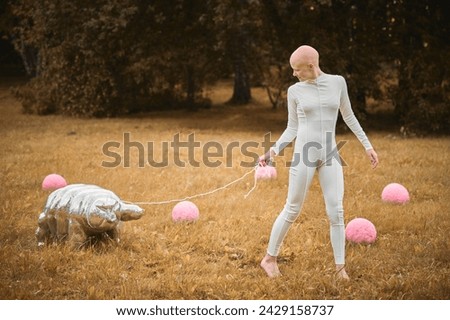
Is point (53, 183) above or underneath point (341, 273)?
underneath

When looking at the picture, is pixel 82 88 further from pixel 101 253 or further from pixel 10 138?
pixel 101 253

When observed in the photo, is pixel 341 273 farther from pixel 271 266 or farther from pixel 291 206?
pixel 291 206

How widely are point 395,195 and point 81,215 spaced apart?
4.62 metres

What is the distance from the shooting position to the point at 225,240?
20.4ft

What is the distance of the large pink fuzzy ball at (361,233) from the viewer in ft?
19.8

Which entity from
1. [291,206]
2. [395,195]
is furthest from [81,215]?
[395,195]

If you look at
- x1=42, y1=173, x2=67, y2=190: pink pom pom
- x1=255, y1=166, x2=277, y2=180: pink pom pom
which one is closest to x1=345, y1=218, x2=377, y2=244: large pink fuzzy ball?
x1=255, y1=166, x2=277, y2=180: pink pom pom

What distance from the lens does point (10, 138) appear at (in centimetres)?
1398

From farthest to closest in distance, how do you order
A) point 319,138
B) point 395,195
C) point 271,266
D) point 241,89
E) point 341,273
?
point 241,89, point 395,195, point 271,266, point 341,273, point 319,138

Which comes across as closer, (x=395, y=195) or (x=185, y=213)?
(x=185, y=213)

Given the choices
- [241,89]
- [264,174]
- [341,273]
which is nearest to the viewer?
[341,273]

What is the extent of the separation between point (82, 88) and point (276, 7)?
27.2ft

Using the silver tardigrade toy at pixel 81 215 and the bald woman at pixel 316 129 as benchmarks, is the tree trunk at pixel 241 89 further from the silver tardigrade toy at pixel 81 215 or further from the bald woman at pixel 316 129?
the bald woman at pixel 316 129

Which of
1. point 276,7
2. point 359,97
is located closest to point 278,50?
point 276,7
